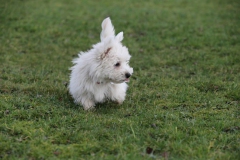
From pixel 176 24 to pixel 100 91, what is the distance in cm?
743

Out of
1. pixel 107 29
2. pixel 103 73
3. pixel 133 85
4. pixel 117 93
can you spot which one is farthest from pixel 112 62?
pixel 133 85

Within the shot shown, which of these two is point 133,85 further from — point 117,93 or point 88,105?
point 88,105

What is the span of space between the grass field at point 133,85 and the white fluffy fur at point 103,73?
0.81 feet

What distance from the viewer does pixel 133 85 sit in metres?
8.19

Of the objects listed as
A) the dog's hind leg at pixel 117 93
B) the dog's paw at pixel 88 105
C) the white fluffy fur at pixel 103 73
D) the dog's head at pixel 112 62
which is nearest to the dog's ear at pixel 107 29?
the white fluffy fur at pixel 103 73

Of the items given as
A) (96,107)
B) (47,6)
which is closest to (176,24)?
(47,6)

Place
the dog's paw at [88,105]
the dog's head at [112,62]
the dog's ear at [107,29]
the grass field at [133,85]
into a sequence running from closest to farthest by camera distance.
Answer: the grass field at [133,85] → the dog's head at [112,62] → the dog's paw at [88,105] → the dog's ear at [107,29]

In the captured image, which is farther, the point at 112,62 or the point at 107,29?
the point at 107,29

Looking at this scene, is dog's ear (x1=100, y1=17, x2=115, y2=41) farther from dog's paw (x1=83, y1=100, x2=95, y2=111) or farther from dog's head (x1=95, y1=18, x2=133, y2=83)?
dog's paw (x1=83, y1=100, x2=95, y2=111)

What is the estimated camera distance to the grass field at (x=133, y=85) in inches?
198

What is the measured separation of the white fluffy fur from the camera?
631cm

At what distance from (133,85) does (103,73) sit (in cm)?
192

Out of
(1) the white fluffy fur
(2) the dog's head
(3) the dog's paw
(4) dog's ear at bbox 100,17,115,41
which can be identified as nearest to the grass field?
(3) the dog's paw

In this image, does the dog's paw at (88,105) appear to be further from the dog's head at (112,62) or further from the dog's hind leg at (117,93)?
the dog's head at (112,62)
